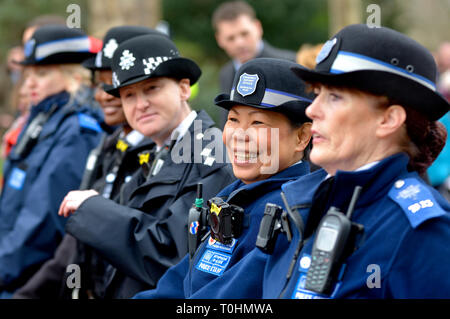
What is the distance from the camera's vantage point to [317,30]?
20.7 metres

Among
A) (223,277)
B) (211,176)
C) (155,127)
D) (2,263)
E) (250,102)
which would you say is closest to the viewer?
(223,277)

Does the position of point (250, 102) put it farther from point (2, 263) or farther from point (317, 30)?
point (317, 30)

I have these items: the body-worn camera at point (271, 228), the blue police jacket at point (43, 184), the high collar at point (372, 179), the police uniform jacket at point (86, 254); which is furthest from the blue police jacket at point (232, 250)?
the blue police jacket at point (43, 184)

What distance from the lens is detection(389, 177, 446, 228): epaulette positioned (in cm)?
227

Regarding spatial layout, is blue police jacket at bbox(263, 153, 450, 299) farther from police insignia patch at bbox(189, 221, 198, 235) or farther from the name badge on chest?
police insignia patch at bbox(189, 221, 198, 235)

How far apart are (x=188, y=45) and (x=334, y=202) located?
17.7 meters

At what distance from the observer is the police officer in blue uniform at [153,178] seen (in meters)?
3.75

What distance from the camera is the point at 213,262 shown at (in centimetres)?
310

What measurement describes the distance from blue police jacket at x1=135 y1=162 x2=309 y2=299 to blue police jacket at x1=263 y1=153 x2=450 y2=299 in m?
0.52

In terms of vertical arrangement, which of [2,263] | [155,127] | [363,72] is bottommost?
[2,263]

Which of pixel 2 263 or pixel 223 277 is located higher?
pixel 223 277

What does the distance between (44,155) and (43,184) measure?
0.34 m

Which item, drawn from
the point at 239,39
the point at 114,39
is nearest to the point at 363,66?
the point at 114,39
